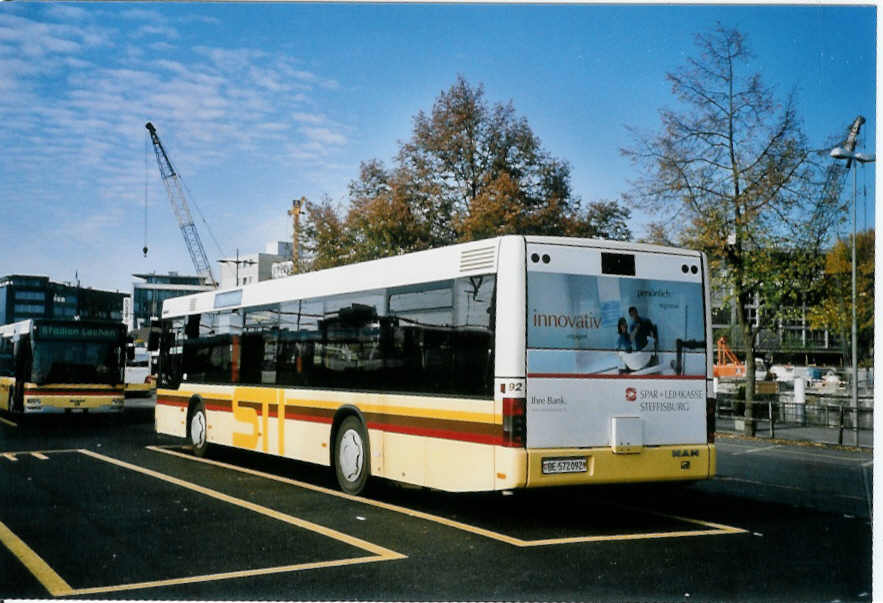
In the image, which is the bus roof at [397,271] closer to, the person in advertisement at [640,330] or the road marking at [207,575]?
the person in advertisement at [640,330]

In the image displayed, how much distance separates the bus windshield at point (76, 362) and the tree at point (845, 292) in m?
16.5

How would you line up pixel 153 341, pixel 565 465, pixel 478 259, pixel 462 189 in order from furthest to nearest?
pixel 462 189
pixel 153 341
pixel 478 259
pixel 565 465

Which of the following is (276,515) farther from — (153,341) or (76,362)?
(76,362)

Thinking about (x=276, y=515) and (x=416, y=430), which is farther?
(x=416, y=430)

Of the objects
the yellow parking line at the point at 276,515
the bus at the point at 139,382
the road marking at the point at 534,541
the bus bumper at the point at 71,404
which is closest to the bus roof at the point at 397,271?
the road marking at the point at 534,541

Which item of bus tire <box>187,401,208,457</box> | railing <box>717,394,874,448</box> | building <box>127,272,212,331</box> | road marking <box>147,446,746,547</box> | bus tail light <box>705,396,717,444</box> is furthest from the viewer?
building <box>127,272,212,331</box>

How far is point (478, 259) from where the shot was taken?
9.57 meters

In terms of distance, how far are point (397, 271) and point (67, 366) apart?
51.8ft

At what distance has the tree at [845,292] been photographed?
15.8m

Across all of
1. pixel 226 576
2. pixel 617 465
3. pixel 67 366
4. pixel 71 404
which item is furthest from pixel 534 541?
pixel 67 366

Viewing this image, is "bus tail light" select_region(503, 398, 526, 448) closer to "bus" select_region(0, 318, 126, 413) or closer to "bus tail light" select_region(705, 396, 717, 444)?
"bus tail light" select_region(705, 396, 717, 444)

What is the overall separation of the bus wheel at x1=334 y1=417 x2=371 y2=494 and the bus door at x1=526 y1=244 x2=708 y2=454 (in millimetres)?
2990

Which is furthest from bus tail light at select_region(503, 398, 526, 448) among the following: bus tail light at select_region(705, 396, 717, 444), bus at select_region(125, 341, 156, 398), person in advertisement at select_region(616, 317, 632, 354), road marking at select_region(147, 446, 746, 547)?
bus at select_region(125, 341, 156, 398)

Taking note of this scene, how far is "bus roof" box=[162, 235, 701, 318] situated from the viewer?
9500 mm
